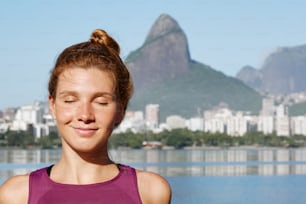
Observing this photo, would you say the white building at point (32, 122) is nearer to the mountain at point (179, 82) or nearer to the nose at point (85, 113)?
the mountain at point (179, 82)

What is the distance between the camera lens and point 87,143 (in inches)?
39.4

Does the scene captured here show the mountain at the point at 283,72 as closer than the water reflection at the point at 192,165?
No

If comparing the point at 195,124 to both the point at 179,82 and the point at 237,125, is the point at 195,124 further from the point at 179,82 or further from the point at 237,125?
the point at 179,82

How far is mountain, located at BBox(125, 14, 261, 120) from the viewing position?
397 feet

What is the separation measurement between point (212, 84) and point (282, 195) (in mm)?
109334

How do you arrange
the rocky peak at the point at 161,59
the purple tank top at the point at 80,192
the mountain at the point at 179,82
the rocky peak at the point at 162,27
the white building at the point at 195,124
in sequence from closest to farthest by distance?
the purple tank top at the point at 80,192 < the white building at the point at 195,124 < the mountain at the point at 179,82 < the rocky peak at the point at 161,59 < the rocky peak at the point at 162,27

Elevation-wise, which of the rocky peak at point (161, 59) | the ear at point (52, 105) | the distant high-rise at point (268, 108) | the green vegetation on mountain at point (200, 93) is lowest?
the ear at point (52, 105)

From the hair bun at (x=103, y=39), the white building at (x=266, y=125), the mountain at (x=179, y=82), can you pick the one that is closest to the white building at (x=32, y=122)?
the white building at (x=266, y=125)

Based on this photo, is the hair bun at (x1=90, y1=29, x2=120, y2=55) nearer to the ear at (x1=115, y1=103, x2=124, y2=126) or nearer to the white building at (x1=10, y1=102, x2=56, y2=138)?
the ear at (x1=115, y1=103, x2=124, y2=126)

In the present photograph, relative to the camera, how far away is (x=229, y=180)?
20141mm

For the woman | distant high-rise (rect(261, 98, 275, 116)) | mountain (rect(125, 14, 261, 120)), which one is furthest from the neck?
mountain (rect(125, 14, 261, 120))

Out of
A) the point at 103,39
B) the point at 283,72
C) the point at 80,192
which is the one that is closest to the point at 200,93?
the point at 283,72

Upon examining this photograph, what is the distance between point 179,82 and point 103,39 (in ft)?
406

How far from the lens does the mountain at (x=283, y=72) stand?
555 ft
